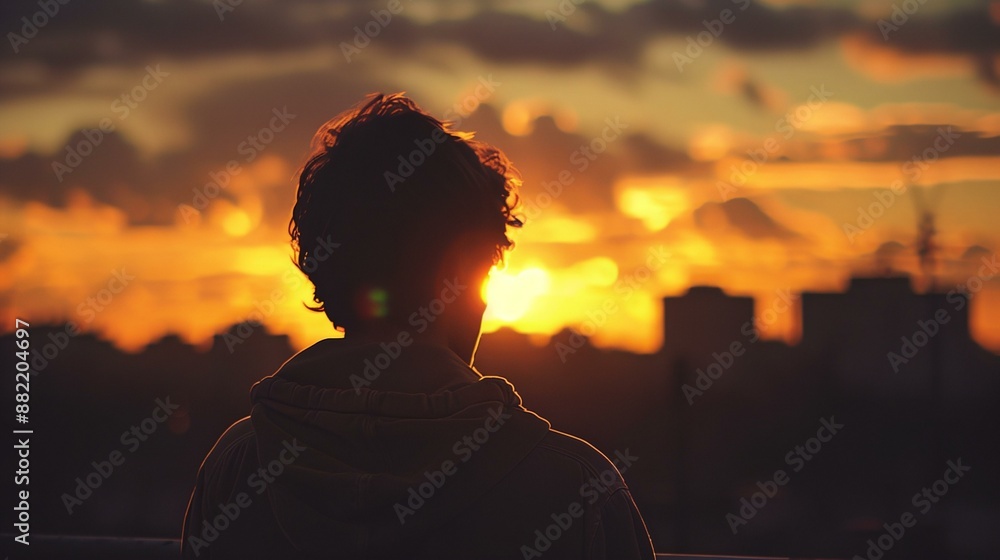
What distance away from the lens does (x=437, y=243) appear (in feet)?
5.24

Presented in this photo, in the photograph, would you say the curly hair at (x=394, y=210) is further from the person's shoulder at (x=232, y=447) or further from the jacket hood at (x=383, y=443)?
the person's shoulder at (x=232, y=447)

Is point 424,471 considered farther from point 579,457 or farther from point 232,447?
point 232,447

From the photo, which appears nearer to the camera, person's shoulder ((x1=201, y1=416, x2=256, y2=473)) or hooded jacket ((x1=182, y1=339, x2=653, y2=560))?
hooded jacket ((x1=182, y1=339, x2=653, y2=560))

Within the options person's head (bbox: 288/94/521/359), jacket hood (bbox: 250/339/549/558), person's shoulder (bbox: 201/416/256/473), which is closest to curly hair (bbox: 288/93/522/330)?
person's head (bbox: 288/94/521/359)

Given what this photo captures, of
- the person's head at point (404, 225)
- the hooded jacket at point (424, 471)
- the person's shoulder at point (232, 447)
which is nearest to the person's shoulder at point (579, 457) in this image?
the hooded jacket at point (424, 471)

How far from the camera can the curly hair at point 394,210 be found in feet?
5.23

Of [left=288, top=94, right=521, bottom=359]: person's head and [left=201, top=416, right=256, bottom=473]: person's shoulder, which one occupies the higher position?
[left=288, top=94, right=521, bottom=359]: person's head

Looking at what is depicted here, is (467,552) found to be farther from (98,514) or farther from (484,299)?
(98,514)

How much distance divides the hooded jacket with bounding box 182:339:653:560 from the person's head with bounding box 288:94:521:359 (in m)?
0.08

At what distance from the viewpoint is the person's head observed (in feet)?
5.20

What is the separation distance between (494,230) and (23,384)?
435 cm

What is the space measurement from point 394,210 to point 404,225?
32 millimetres

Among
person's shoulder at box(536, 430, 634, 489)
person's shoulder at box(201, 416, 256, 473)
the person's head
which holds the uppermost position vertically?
the person's head

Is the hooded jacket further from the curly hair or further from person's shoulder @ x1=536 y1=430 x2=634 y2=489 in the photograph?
the curly hair
